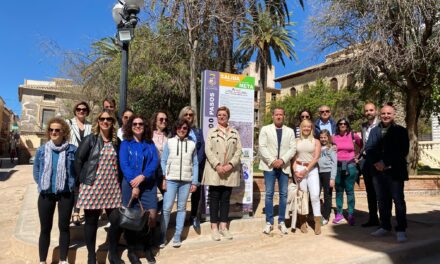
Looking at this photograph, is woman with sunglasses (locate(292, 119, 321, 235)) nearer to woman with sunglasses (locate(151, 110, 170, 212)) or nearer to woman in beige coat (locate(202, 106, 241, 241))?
woman in beige coat (locate(202, 106, 241, 241))

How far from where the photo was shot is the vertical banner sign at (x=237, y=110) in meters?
5.97

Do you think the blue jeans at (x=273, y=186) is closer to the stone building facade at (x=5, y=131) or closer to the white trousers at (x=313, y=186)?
the white trousers at (x=313, y=186)

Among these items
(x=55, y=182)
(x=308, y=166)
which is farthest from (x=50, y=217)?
(x=308, y=166)

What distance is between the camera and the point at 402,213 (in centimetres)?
525

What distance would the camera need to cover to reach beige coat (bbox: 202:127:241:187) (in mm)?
5219

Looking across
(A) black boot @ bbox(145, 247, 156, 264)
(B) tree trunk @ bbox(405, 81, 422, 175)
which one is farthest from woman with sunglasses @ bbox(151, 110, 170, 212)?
(B) tree trunk @ bbox(405, 81, 422, 175)

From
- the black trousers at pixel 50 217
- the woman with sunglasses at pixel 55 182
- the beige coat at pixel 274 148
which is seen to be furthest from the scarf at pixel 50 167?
the beige coat at pixel 274 148

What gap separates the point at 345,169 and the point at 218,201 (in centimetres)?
248

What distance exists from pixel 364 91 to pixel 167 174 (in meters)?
14.9

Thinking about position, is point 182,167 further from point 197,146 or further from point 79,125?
point 79,125

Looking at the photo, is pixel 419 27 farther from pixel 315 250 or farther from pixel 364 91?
pixel 315 250

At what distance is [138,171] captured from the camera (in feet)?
14.1

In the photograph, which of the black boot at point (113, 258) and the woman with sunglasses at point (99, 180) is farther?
the black boot at point (113, 258)

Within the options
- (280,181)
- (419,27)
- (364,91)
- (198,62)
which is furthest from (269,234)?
(364,91)
